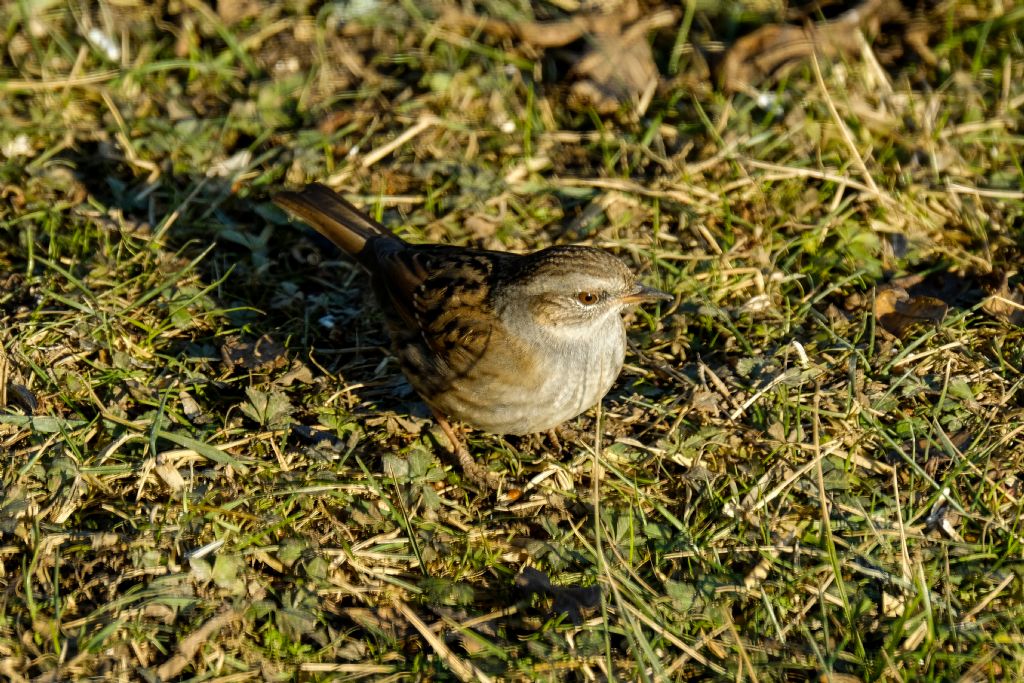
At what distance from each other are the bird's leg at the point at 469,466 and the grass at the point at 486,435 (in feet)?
0.33

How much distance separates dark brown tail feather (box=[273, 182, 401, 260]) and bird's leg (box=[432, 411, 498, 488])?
1.29 m

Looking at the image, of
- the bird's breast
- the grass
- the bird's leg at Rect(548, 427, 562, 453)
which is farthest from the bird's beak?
the bird's leg at Rect(548, 427, 562, 453)

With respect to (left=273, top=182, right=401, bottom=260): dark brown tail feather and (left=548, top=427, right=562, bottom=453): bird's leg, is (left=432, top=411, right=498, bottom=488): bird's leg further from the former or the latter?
(left=273, top=182, right=401, bottom=260): dark brown tail feather

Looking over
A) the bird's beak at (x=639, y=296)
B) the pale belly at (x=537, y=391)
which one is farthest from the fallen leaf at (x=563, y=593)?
the bird's beak at (x=639, y=296)

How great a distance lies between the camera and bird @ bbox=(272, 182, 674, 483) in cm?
524

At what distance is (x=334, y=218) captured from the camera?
6.24 meters

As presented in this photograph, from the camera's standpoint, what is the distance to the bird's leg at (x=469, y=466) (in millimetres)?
5352

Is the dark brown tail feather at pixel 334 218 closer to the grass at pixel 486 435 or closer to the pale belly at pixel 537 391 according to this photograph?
the grass at pixel 486 435

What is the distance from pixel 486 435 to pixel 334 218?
5.19ft

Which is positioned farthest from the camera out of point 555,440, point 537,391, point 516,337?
point 555,440

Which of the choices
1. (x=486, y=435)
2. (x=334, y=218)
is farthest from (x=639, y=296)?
(x=334, y=218)

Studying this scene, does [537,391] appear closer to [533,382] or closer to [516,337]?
[533,382]

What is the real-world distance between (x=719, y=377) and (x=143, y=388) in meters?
3.08

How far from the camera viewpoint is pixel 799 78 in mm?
7734
